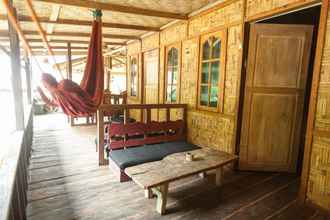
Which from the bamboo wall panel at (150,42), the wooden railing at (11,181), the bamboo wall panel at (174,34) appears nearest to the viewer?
the wooden railing at (11,181)

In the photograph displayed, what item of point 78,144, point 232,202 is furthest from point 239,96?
point 78,144

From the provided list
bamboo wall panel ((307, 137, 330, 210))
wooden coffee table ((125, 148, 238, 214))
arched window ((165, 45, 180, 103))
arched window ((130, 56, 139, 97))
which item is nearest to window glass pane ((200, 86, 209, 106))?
→ arched window ((165, 45, 180, 103))

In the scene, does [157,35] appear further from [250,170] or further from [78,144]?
[250,170]

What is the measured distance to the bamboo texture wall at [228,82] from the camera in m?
2.09

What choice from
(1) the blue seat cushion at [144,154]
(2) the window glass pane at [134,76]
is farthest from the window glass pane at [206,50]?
(2) the window glass pane at [134,76]

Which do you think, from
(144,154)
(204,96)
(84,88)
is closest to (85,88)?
(84,88)

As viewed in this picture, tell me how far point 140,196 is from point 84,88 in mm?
1453

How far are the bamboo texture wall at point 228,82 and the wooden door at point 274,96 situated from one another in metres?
0.19

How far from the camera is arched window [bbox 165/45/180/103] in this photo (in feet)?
13.8

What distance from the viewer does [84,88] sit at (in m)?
2.55

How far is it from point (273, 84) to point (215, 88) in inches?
32.9

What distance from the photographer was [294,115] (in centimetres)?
289

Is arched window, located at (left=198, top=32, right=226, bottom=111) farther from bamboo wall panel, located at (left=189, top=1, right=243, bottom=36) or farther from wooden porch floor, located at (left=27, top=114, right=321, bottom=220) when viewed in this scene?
wooden porch floor, located at (left=27, top=114, right=321, bottom=220)

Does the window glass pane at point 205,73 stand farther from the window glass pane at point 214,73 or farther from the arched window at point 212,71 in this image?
the window glass pane at point 214,73
